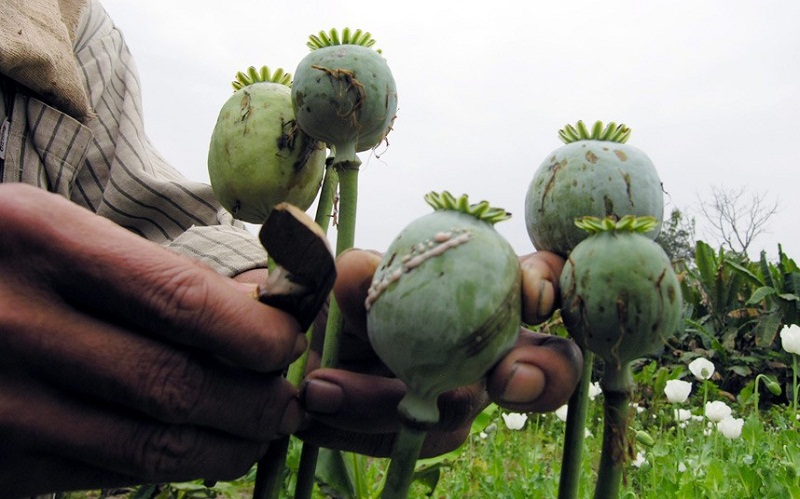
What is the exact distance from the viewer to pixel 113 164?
224cm


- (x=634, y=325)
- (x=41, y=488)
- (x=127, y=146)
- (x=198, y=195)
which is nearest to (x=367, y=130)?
(x=634, y=325)

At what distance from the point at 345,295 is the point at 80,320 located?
0.33 meters

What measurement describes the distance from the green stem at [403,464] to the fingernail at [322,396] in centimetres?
19

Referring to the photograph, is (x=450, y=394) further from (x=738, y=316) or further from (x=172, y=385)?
(x=738, y=316)

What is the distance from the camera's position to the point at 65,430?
2.89 ft

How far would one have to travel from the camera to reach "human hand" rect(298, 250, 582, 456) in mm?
714

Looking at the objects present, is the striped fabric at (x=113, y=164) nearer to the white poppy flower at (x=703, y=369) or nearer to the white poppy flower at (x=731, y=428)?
the white poppy flower at (x=731, y=428)

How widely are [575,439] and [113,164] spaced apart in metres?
1.88

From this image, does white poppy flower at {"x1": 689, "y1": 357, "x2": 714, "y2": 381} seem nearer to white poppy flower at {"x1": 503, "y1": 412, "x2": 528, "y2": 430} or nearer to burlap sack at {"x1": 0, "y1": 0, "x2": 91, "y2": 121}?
white poppy flower at {"x1": 503, "y1": 412, "x2": 528, "y2": 430}

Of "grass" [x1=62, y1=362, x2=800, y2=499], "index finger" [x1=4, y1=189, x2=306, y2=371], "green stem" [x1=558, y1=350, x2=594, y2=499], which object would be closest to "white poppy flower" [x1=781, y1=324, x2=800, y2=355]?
"grass" [x1=62, y1=362, x2=800, y2=499]

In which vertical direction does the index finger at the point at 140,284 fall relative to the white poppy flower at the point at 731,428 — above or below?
below

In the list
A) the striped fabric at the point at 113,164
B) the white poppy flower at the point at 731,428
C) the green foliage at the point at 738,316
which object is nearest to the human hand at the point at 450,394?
the striped fabric at the point at 113,164

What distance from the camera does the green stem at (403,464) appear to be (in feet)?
2.12

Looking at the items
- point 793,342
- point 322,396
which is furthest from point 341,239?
point 793,342
